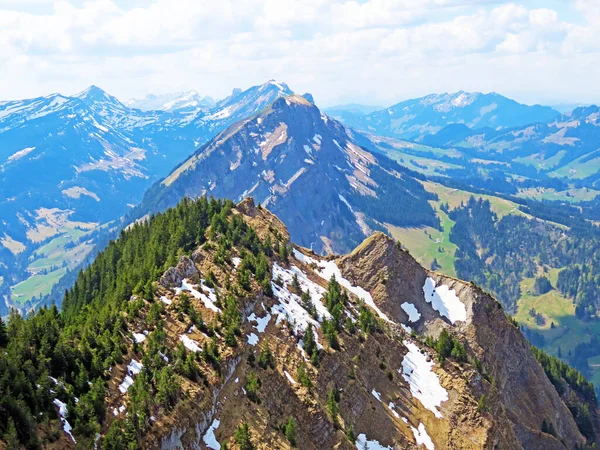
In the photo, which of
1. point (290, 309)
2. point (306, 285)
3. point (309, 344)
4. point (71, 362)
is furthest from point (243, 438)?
point (306, 285)

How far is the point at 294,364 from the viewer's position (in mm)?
82438

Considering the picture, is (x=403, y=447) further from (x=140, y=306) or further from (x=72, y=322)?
(x=72, y=322)

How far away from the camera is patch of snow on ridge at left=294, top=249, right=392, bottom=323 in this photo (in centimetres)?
11867

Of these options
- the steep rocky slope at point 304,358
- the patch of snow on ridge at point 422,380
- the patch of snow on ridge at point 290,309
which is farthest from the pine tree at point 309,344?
the patch of snow on ridge at point 422,380

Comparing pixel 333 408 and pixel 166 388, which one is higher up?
pixel 166 388

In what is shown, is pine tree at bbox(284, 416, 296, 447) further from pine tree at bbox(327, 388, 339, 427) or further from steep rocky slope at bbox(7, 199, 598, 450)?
pine tree at bbox(327, 388, 339, 427)

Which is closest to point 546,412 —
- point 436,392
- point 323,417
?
point 436,392

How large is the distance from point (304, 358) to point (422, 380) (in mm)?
26770

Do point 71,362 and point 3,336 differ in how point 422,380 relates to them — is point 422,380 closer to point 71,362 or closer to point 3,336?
point 71,362

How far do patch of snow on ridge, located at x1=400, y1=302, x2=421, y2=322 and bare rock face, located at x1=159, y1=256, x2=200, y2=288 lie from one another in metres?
51.6

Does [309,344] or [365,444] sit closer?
[365,444]

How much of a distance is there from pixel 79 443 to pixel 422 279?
307 feet

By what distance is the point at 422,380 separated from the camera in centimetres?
9888

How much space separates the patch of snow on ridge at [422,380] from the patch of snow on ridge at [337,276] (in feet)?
37.2
